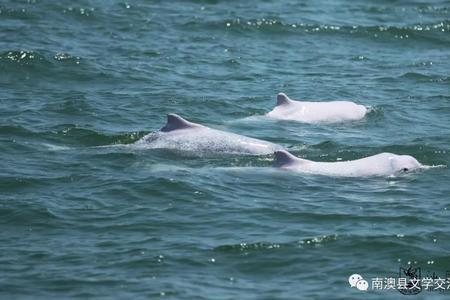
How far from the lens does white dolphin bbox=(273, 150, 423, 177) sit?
18422 millimetres

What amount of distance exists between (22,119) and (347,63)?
10.2m

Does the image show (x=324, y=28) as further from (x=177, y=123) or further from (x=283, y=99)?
(x=177, y=123)

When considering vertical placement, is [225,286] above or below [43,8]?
below

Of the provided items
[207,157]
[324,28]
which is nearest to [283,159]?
[207,157]

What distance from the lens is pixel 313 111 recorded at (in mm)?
23203

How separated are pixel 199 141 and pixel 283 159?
206 centimetres

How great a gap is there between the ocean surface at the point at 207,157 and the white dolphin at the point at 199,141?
0.25 metres

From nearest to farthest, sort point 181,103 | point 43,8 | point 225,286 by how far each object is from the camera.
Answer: point 225,286, point 181,103, point 43,8

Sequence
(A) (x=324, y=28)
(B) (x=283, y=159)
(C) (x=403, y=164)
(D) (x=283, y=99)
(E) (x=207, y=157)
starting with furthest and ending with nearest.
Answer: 1. (A) (x=324, y=28)
2. (D) (x=283, y=99)
3. (E) (x=207, y=157)
4. (C) (x=403, y=164)
5. (B) (x=283, y=159)

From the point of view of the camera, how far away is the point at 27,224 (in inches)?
635

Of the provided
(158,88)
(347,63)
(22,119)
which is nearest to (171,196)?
(22,119)

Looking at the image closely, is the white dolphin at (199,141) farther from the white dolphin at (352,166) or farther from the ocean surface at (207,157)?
the white dolphin at (352,166)

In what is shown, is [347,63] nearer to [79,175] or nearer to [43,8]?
[43,8]

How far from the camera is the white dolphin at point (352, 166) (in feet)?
60.4
